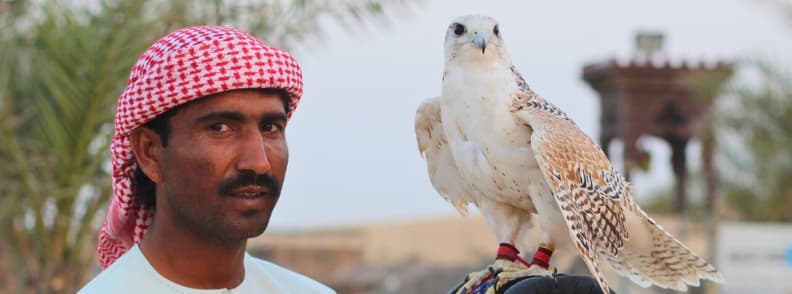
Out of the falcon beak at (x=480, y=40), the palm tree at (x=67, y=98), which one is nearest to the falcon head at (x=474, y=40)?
the falcon beak at (x=480, y=40)

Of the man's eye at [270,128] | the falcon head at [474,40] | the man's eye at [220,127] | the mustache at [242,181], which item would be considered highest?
the falcon head at [474,40]

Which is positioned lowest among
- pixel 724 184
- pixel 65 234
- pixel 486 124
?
pixel 724 184

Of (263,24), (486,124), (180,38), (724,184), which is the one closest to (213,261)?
(180,38)

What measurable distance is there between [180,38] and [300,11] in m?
4.71

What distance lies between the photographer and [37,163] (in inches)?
271

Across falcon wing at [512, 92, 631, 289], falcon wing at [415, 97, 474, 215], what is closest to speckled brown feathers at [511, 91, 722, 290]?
falcon wing at [512, 92, 631, 289]

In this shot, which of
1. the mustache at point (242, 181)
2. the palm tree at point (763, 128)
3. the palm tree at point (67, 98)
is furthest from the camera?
the palm tree at point (763, 128)

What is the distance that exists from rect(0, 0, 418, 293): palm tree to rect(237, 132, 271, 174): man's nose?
14.0 feet

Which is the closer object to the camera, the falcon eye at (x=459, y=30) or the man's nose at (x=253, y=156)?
the man's nose at (x=253, y=156)

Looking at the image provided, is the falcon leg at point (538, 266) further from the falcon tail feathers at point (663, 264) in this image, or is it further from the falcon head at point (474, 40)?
the falcon head at point (474, 40)

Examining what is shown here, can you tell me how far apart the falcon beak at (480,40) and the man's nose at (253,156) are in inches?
21.4

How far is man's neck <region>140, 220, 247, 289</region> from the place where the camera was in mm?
2514

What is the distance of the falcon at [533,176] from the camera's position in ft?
8.36

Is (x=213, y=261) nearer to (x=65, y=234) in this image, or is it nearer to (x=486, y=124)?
(x=486, y=124)
